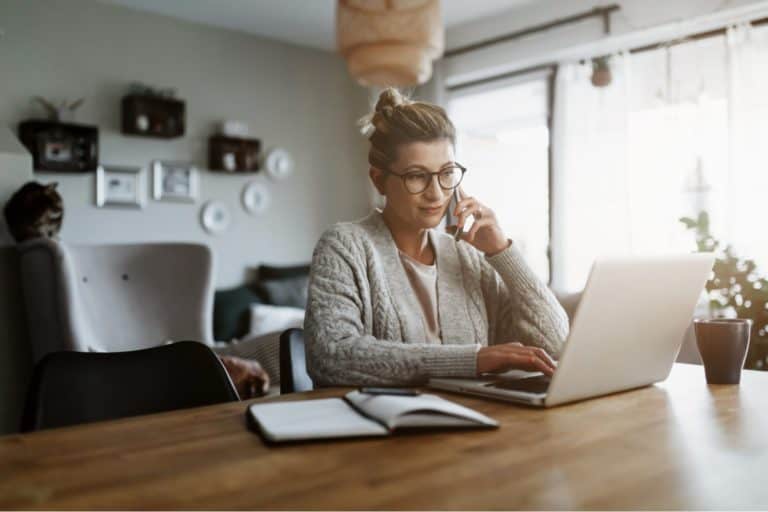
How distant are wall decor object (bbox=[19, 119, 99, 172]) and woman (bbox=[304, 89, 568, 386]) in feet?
10.5

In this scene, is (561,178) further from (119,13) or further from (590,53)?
(119,13)

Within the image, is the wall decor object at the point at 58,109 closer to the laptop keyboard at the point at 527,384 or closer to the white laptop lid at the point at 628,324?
the laptop keyboard at the point at 527,384

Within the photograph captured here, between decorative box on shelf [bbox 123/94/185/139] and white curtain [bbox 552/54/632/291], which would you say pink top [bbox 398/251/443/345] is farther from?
decorative box on shelf [bbox 123/94/185/139]

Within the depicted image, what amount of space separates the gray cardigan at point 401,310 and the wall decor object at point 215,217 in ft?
11.6

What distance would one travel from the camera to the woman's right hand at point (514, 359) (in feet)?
3.70

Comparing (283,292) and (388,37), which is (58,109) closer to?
(283,292)

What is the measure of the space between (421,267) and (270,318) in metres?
3.03

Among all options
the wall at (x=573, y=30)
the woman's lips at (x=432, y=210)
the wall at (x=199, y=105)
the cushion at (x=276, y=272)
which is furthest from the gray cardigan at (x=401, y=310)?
the cushion at (x=276, y=272)

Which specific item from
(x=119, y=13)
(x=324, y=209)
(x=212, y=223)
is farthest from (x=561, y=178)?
(x=119, y=13)

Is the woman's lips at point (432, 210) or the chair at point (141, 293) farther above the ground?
the woman's lips at point (432, 210)

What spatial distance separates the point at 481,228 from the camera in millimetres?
1504

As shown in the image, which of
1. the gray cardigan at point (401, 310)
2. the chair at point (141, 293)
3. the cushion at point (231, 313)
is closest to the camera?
the gray cardigan at point (401, 310)

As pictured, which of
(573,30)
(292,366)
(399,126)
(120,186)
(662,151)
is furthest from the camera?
(120,186)

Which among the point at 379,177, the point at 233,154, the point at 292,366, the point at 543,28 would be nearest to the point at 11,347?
Answer: the point at 292,366
